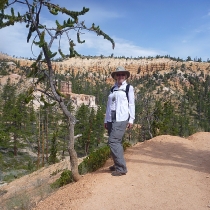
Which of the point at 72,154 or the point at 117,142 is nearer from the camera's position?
the point at 117,142

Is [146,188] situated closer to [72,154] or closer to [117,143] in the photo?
[117,143]

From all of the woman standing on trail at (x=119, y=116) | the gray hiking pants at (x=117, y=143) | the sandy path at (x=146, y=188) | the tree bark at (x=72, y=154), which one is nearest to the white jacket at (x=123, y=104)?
the woman standing on trail at (x=119, y=116)

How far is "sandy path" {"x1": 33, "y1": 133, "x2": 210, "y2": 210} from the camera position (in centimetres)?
410

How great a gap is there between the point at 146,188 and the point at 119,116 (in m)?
1.42

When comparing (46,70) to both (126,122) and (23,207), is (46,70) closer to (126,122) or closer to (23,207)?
(126,122)

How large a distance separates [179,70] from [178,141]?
131671mm

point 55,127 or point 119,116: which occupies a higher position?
point 119,116

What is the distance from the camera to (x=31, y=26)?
533 cm

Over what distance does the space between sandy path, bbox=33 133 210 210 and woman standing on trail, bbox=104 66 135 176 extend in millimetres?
346

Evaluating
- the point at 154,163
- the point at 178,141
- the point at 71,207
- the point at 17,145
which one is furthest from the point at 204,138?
the point at 17,145

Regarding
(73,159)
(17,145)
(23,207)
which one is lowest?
(17,145)

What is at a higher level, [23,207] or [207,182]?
[207,182]

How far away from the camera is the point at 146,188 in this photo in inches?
186

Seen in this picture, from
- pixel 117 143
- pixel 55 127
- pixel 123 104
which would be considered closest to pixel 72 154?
pixel 117 143
